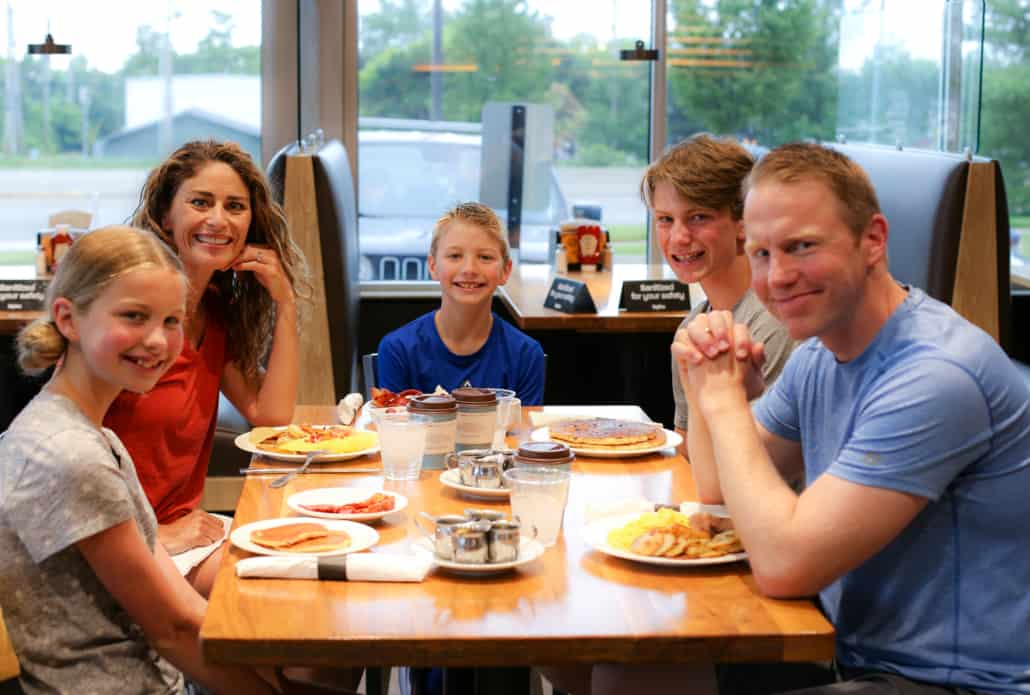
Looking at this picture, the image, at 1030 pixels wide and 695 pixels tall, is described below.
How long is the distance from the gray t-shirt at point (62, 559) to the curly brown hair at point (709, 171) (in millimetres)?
1148

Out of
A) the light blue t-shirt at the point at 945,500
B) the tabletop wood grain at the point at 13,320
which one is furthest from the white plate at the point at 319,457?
the tabletop wood grain at the point at 13,320

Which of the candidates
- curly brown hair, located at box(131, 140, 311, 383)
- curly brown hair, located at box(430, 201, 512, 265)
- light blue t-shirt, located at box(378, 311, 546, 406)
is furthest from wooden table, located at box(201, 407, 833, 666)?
curly brown hair, located at box(430, 201, 512, 265)

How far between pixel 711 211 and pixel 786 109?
3.56 m

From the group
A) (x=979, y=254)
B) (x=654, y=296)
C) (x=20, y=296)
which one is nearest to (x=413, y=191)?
(x=654, y=296)

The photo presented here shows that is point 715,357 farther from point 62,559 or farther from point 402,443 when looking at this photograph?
point 62,559

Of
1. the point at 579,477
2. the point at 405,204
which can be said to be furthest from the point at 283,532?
the point at 405,204

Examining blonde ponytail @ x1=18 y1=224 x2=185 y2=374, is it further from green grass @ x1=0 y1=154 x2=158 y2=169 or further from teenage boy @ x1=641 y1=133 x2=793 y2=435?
green grass @ x1=0 y1=154 x2=158 y2=169

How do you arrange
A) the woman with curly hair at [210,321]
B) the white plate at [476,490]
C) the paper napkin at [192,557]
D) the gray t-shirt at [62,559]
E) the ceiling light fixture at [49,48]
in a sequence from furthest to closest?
1. the ceiling light fixture at [49,48]
2. the woman with curly hair at [210,321]
3. the paper napkin at [192,557]
4. the white plate at [476,490]
5. the gray t-shirt at [62,559]

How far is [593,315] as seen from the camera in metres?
3.94

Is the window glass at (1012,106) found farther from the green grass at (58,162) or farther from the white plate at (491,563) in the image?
the white plate at (491,563)

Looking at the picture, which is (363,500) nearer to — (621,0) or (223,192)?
(223,192)

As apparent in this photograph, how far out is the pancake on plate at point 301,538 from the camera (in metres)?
1.77

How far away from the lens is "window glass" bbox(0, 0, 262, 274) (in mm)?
5609

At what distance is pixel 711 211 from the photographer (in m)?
2.51
